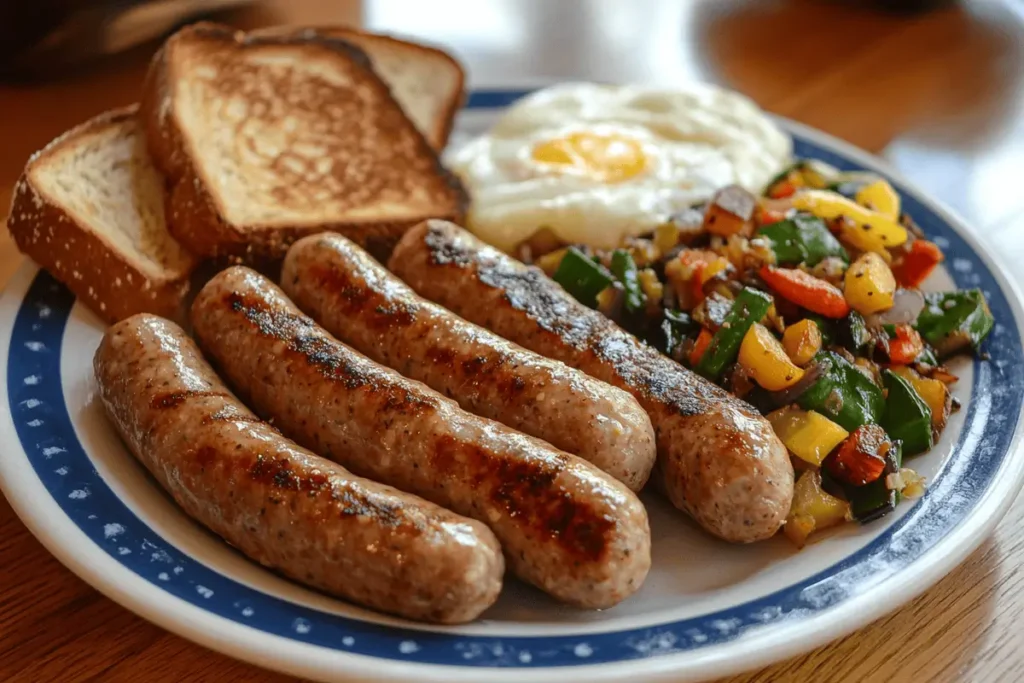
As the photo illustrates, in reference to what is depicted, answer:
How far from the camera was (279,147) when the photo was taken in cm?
379

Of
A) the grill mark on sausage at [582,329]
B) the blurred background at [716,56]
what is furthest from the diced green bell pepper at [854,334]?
the blurred background at [716,56]

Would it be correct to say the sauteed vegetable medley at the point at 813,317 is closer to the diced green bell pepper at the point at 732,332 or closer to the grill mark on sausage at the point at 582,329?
the diced green bell pepper at the point at 732,332

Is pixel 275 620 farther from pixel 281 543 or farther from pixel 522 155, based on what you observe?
pixel 522 155

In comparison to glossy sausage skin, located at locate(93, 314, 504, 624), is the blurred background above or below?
above

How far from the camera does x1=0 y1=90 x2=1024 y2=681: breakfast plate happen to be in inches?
79.6

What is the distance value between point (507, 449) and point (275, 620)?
652 mm

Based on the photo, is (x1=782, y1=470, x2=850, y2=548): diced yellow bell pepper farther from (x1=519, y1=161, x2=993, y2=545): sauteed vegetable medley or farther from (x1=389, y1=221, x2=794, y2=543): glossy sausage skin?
(x1=389, y1=221, x2=794, y2=543): glossy sausage skin

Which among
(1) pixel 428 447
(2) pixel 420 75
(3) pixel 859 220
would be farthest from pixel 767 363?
(2) pixel 420 75

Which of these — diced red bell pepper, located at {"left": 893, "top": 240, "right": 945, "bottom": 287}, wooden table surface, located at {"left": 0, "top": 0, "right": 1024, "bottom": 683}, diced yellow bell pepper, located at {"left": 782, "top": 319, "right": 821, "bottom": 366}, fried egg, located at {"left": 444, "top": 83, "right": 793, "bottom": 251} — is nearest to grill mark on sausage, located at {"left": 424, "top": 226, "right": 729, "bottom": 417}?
diced yellow bell pepper, located at {"left": 782, "top": 319, "right": 821, "bottom": 366}

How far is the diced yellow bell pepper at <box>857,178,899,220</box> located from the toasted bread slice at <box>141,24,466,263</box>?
5.06 ft

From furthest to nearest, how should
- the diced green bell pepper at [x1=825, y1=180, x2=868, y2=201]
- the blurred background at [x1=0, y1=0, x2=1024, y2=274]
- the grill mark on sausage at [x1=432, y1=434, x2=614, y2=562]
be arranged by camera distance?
1. the blurred background at [x1=0, y1=0, x2=1024, y2=274]
2. the diced green bell pepper at [x1=825, y1=180, x2=868, y2=201]
3. the grill mark on sausage at [x1=432, y1=434, x2=614, y2=562]

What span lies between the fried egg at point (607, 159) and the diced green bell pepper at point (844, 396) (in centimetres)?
104

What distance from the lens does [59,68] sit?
16.0 ft

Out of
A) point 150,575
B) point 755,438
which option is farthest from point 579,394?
point 150,575
